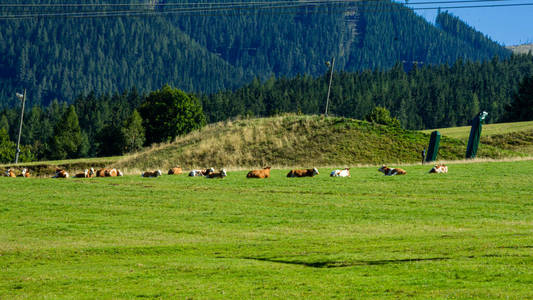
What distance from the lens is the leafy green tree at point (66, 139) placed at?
166m

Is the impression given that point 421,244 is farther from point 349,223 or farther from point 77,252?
point 77,252

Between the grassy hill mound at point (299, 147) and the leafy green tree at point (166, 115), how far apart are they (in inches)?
2503

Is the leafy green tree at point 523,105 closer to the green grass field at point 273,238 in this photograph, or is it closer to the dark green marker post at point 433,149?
the dark green marker post at point 433,149

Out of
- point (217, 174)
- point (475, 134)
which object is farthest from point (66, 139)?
point (217, 174)

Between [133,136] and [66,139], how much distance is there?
1451 inches

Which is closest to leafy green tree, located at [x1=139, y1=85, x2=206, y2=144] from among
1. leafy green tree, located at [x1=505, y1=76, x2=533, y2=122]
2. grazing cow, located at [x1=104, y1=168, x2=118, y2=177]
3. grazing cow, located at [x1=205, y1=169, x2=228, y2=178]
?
leafy green tree, located at [x1=505, y1=76, x2=533, y2=122]

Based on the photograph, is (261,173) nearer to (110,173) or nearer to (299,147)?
(110,173)

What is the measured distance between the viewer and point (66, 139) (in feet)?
557

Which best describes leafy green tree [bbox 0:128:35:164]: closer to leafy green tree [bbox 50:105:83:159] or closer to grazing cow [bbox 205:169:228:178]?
leafy green tree [bbox 50:105:83:159]

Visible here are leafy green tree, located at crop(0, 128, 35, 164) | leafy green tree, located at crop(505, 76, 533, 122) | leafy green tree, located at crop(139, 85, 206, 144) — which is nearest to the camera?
leafy green tree, located at crop(139, 85, 206, 144)

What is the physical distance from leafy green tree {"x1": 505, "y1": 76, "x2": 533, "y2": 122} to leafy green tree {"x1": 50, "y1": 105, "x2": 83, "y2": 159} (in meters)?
116

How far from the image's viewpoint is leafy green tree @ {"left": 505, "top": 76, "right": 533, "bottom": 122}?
155m

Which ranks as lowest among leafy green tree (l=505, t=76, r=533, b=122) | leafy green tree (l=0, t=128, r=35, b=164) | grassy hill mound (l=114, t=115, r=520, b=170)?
→ leafy green tree (l=0, t=128, r=35, b=164)

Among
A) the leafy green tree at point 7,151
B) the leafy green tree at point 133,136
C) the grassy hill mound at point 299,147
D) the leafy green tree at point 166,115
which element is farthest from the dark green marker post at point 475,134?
the leafy green tree at point 7,151
